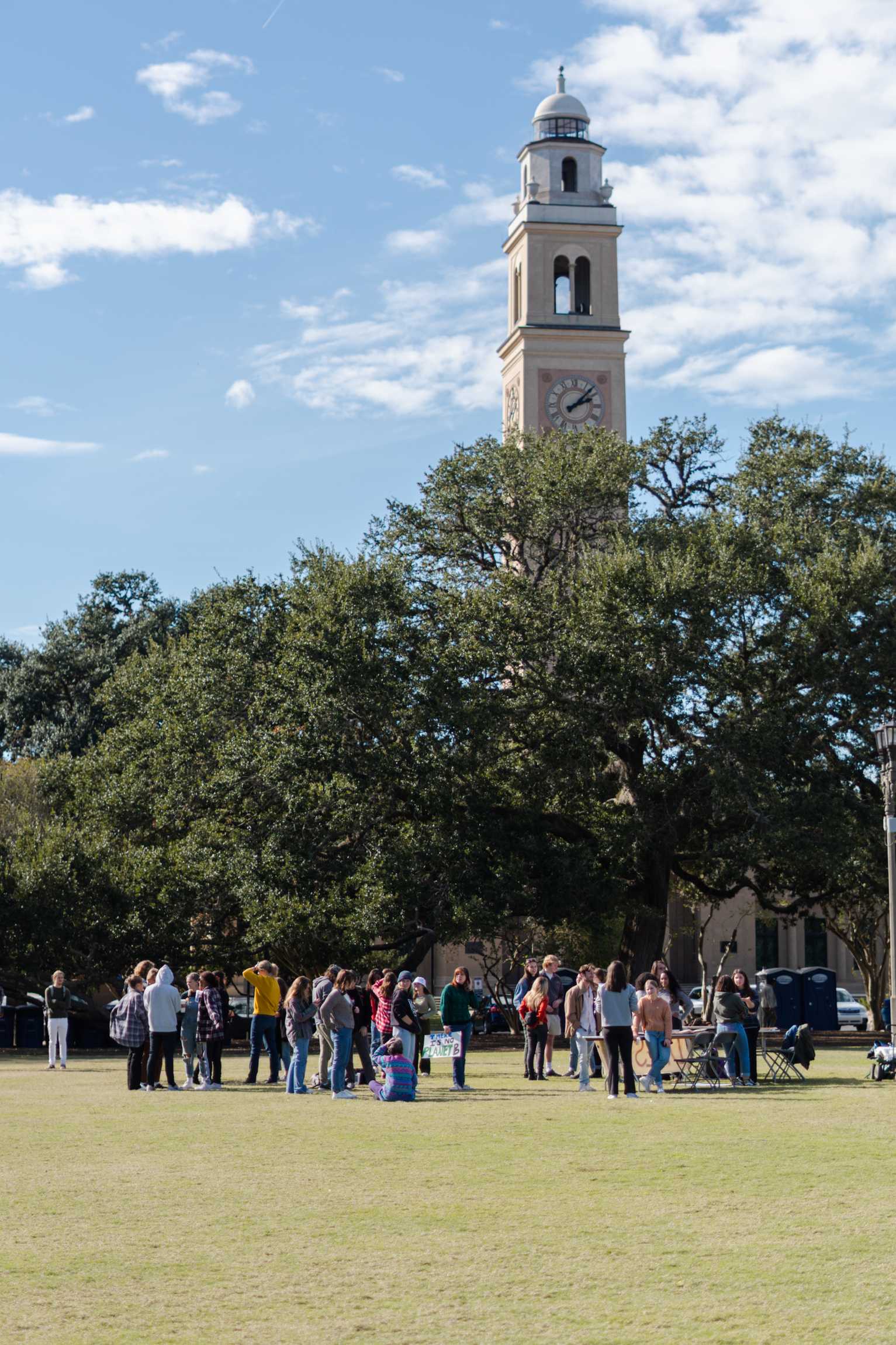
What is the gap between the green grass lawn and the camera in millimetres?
7980

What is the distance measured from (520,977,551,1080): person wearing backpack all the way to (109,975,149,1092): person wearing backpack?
5.57 meters

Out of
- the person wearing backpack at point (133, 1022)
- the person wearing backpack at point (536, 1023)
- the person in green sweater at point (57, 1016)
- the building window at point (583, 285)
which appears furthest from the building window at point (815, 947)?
the person wearing backpack at point (133, 1022)

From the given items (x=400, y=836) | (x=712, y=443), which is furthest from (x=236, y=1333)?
(x=712, y=443)

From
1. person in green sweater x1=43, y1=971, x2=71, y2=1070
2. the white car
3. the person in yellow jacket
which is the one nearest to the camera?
the person in yellow jacket

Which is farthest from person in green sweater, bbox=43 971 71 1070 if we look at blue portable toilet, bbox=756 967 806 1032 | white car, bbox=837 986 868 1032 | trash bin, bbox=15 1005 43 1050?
white car, bbox=837 986 868 1032

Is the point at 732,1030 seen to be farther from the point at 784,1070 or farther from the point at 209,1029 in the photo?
the point at 209,1029

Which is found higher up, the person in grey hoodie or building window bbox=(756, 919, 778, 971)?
building window bbox=(756, 919, 778, 971)

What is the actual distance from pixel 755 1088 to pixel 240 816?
1633 centimetres

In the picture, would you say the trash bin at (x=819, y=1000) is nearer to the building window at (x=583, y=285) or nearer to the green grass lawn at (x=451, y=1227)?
the green grass lawn at (x=451, y=1227)

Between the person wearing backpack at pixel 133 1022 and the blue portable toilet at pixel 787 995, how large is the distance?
64.7 feet

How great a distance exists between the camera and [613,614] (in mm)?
35094

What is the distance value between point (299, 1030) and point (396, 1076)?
1.85 metres

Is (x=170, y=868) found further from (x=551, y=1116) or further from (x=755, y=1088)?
(x=551, y=1116)

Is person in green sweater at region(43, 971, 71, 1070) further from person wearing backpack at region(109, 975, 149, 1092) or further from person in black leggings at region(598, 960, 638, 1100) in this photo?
person in black leggings at region(598, 960, 638, 1100)
